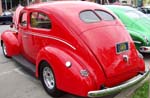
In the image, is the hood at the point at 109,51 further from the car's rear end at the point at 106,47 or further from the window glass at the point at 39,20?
the window glass at the point at 39,20

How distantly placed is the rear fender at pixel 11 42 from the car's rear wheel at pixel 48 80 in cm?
209

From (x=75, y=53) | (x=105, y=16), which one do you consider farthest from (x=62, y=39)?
(x=105, y=16)

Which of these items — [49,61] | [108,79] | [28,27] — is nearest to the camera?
[108,79]

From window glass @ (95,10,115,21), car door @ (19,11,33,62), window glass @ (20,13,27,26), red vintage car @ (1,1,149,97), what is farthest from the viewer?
window glass @ (20,13,27,26)

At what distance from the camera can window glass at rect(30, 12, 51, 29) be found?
566 cm

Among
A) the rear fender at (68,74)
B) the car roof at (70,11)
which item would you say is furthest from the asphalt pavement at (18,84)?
the car roof at (70,11)

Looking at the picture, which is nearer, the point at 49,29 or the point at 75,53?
the point at 75,53

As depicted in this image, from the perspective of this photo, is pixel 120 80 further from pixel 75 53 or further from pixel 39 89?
pixel 39 89

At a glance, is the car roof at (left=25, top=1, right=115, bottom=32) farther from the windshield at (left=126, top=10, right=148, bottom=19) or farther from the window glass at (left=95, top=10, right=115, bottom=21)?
the windshield at (left=126, top=10, right=148, bottom=19)

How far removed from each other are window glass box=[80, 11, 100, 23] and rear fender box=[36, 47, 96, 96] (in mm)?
803

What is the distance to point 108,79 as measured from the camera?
15.4ft

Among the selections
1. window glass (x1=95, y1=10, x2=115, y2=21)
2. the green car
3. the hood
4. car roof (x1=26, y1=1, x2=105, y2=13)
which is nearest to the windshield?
the green car

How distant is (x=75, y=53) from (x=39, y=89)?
1389 millimetres

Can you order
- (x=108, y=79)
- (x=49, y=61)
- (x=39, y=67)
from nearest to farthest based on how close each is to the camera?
(x=108, y=79), (x=49, y=61), (x=39, y=67)
